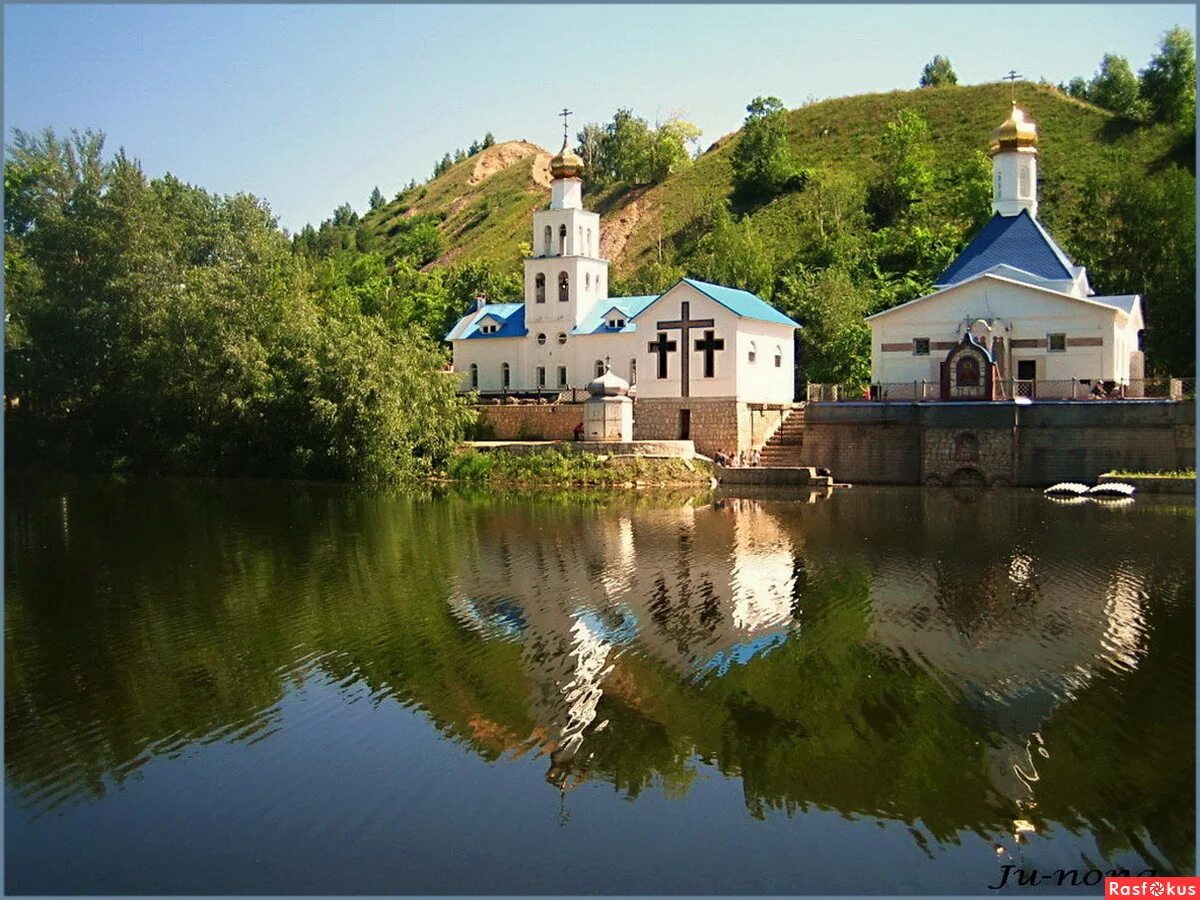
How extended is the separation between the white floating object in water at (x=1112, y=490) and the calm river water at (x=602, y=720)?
983cm

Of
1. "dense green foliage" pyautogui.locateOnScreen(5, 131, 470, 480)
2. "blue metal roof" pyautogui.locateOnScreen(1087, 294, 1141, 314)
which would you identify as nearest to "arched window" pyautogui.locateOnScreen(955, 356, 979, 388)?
"blue metal roof" pyautogui.locateOnScreen(1087, 294, 1141, 314)

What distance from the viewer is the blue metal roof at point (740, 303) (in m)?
43.9

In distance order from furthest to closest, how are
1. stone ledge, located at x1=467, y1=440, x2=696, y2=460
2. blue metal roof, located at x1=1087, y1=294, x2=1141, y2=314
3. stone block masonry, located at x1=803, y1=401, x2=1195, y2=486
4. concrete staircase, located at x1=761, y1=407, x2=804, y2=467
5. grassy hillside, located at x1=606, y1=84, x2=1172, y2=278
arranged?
grassy hillside, located at x1=606, y1=84, x2=1172, y2=278
concrete staircase, located at x1=761, y1=407, x2=804, y2=467
stone ledge, located at x1=467, y1=440, x2=696, y2=460
blue metal roof, located at x1=1087, y1=294, x2=1141, y2=314
stone block masonry, located at x1=803, y1=401, x2=1195, y2=486

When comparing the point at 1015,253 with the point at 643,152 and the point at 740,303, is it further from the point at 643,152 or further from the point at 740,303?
the point at 643,152

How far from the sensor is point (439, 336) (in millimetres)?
67562

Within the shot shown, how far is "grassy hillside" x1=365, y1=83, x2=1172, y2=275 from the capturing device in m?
71.2

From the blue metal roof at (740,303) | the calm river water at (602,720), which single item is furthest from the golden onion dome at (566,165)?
the calm river water at (602,720)

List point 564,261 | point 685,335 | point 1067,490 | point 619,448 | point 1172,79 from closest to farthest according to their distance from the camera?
point 1067,490 < point 619,448 < point 685,335 < point 564,261 < point 1172,79

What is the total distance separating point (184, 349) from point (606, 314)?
58.3ft

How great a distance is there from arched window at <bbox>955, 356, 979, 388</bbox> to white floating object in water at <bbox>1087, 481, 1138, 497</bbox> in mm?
5981

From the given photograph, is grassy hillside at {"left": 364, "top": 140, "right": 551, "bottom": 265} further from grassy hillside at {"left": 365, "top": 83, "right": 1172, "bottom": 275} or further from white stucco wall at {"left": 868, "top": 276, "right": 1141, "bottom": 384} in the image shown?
white stucco wall at {"left": 868, "top": 276, "right": 1141, "bottom": 384}

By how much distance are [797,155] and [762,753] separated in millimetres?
81264

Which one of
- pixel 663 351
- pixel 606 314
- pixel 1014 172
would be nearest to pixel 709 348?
pixel 663 351

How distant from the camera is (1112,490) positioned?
3347 centimetres
